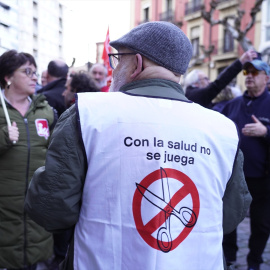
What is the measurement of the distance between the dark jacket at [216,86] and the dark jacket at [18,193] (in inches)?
76.2

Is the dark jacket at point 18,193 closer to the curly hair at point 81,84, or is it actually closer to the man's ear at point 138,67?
the curly hair at point 81,84

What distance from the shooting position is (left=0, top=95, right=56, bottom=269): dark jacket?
104 inches

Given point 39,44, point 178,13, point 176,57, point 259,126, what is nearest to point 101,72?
point 39,44

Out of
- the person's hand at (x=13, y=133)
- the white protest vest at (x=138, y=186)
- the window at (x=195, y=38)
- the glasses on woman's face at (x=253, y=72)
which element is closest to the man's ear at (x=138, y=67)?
the white protest vest at (x=138, y=186)

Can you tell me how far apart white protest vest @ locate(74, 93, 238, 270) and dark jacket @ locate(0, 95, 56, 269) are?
136cm

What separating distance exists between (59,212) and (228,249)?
8.97 ft

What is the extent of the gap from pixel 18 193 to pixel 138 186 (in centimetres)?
156

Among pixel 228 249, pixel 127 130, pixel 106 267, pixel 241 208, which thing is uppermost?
pixel 127 130

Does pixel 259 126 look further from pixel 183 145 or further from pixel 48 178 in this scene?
pixel 48 178

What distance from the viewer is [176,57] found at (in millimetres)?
1486

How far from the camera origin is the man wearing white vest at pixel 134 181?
53.3 inches

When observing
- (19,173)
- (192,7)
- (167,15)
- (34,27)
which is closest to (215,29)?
(192,7)

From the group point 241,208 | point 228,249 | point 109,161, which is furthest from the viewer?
point 228,249

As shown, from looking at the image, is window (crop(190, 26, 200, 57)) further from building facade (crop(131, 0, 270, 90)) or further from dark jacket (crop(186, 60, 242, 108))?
dark jacket (crop(186, 60, 242, 108))
